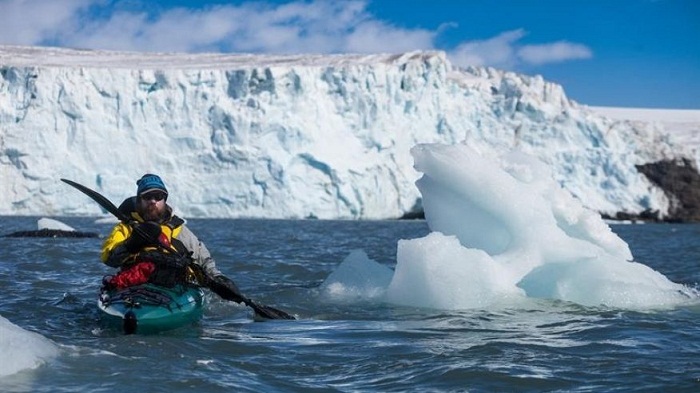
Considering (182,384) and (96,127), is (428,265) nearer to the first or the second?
(182,384)

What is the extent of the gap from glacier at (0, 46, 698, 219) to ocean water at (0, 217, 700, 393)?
24.2 metres

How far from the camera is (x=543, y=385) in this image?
4.83 m

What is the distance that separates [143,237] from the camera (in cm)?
663

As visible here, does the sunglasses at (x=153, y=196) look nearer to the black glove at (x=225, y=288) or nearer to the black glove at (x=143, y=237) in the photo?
the black glove at (x=143, y=237)

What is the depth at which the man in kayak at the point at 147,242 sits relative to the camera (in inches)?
262

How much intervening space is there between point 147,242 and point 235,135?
28297 millimetres

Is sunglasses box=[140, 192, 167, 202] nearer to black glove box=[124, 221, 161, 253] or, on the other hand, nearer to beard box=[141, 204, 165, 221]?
beard box=[141, 204, 165, 221]

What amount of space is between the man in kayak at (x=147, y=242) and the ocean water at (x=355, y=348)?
0.49 metres

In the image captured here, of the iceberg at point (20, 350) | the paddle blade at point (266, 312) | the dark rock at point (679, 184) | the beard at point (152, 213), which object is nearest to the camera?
the iceberg at point (20, 350)

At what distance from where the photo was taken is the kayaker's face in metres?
6.84

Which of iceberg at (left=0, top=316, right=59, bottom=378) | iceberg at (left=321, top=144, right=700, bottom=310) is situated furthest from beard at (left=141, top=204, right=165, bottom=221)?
iceberg at (left=321, top=144, right=700, bottom=310)

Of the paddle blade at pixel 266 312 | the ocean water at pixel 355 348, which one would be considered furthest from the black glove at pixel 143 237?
the paddle blade at pixel 266 312

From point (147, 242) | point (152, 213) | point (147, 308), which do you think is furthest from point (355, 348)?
point (152, 213)

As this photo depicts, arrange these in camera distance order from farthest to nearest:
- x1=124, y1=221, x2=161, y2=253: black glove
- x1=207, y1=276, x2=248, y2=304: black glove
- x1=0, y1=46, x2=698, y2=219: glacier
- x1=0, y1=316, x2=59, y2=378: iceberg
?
x1=0, y1=46, x2=698, y2=219: glacier, x1=207, y1=276, x2=248, y2=304: black glove, x1=124, y1=221, x2=161, y2=253: black glove, x1=0, y1=316, x2=59, y2=378: iceberg
